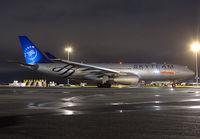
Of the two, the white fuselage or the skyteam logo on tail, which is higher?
the skyteam logo on tail

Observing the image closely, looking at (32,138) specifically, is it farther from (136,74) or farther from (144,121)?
(136,74)

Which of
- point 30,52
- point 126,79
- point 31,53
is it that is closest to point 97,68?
point 126,79

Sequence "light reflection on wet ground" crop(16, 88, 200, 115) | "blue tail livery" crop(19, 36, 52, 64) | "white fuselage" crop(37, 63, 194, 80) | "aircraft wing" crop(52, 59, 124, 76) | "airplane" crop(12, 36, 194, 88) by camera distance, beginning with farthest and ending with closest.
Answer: "blue tail livery" crop(19, 36, 52, 64) → "white fuselage" crop(37, 63, 194, 80) → "airplane" crop(12, 36, 194, 88) → "aircraft wing" crop(52, 59, 124, 76) → "light reflection on wet ground" crop(16, 88, 200, 115)

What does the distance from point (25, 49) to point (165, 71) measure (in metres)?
22.4

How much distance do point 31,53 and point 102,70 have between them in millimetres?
12350

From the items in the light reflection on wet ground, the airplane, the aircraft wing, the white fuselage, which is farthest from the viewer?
the white fuselage

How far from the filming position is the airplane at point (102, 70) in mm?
37094

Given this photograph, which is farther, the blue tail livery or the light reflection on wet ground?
the blue tail livery

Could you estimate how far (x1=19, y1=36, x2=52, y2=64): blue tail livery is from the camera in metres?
40.2

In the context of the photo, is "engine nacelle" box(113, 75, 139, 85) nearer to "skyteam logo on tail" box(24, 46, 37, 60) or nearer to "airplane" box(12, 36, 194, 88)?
"airplane" box(12, 36, 194, 88)

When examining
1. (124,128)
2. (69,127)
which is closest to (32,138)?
(69,127)

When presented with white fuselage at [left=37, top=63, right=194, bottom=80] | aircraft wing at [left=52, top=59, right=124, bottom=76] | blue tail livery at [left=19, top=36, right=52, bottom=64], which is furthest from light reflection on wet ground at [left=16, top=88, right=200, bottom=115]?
blue tail livery at [left=19, top=36, right=52, bottom=64]

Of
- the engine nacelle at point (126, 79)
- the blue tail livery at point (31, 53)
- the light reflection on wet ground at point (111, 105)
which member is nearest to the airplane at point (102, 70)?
the blue tail livery at point (31, 53)

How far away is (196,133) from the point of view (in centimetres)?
587
